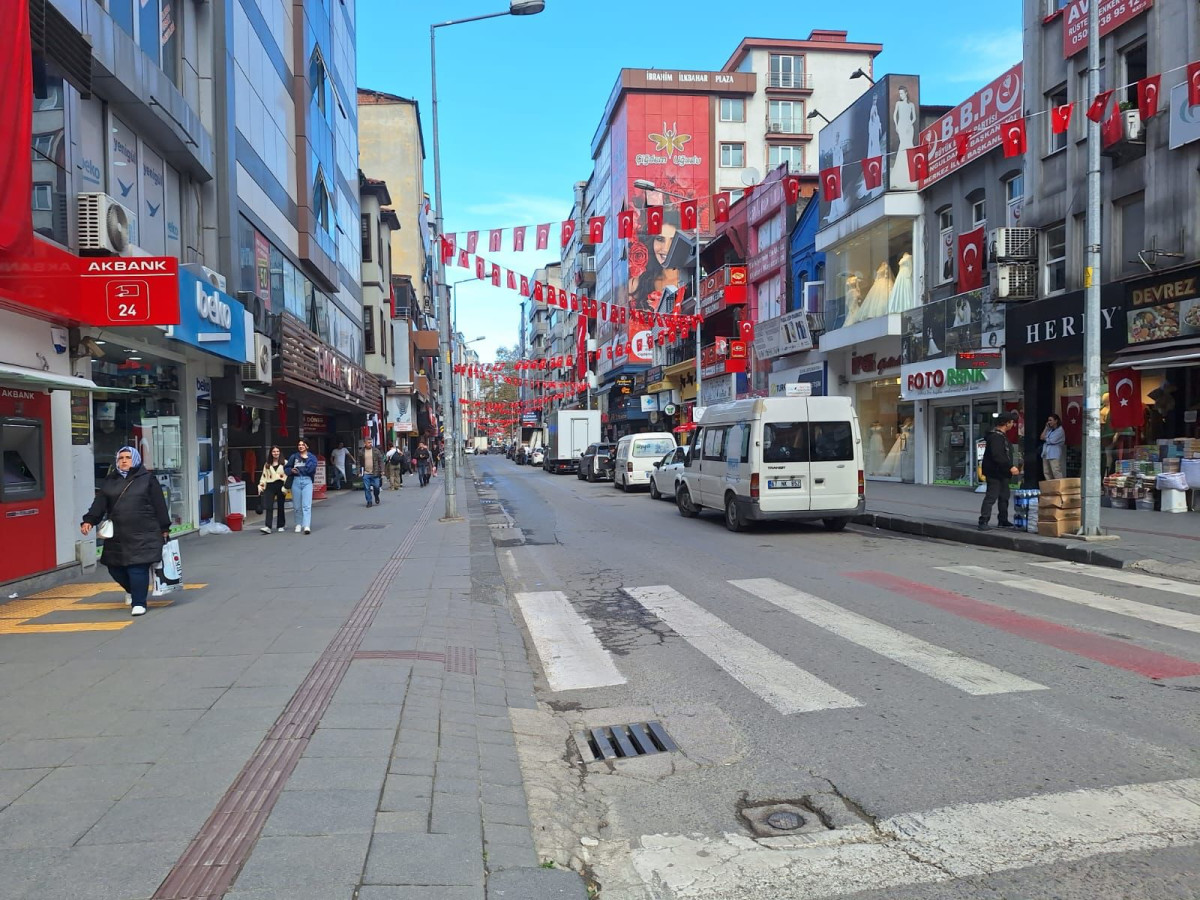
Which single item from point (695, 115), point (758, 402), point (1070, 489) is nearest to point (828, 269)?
point (758, 402)

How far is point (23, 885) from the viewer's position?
2.91 m

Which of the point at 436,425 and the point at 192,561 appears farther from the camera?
the point at 436,425

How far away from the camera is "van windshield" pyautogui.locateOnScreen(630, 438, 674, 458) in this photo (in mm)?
26500

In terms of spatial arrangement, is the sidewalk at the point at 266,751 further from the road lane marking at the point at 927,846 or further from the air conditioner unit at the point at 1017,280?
the air conditioner unit at the point at 1017,280

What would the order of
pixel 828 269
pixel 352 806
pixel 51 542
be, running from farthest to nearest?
pixel 828 269 → pixel 51 542 → pixel 352 806

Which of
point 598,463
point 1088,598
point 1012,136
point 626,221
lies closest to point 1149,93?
point 1012,136

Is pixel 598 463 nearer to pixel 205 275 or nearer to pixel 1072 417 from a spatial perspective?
pixel 1072 417

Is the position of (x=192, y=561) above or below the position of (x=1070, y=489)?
below

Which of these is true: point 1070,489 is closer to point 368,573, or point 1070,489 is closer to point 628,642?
point 628,642

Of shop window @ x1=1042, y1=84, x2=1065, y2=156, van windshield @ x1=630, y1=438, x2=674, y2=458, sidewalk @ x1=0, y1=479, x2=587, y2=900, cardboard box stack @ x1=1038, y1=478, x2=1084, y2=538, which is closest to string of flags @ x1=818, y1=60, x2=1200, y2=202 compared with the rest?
shop window @ x1=1042, y1=84, x2=1065, y2=156

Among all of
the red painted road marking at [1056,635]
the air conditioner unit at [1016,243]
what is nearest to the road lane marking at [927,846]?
the red painted road marking at [1056,635]

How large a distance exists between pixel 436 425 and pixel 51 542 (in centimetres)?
6785

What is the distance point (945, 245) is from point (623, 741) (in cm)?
2089

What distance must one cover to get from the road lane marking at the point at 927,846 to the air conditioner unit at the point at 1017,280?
1709cm
